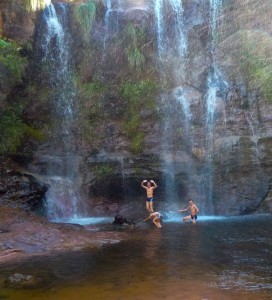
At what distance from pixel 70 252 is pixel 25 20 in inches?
468

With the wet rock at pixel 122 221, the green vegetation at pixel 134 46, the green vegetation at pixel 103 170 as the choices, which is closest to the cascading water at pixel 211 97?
the green vegetation at pixel 134 46

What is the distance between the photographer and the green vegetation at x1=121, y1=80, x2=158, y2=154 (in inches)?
683

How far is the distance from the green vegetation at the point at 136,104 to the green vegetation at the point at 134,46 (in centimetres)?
89

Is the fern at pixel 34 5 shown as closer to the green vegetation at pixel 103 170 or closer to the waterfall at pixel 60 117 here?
the waterfall at pixel 60 117

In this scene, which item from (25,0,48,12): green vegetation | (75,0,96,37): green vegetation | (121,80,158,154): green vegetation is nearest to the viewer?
→ (121,80,158,154): green vegetation

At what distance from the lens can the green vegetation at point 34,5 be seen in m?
17.5

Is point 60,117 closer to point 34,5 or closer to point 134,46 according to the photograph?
point 134,46

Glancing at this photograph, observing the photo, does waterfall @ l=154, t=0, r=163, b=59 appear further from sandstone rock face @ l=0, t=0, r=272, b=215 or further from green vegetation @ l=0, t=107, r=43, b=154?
green vegetation @ l=0, t=107, r=43, b=154

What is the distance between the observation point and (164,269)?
28.0 ft

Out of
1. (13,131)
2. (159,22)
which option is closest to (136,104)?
(159,22)

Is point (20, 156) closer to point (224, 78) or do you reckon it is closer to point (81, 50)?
point (81, 50)

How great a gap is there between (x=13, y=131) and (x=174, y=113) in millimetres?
7204

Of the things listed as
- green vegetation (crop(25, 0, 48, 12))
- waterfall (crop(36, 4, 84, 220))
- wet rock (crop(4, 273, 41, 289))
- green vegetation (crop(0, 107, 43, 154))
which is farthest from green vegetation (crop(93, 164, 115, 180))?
wet rock (crop(4, 273, 41, 289))

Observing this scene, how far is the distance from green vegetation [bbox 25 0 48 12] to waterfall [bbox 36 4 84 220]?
13.4 inches
